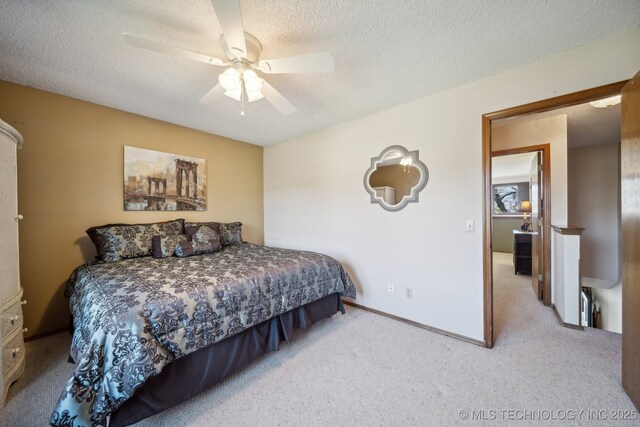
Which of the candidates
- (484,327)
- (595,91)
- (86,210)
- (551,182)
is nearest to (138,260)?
(86,210)

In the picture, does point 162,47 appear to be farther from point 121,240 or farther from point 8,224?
point 121,240

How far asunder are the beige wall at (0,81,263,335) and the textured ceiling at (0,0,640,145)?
0.84 ft

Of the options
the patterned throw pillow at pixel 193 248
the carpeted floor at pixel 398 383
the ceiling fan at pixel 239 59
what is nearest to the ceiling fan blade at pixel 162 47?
the ceiling fan at pixel 239 59

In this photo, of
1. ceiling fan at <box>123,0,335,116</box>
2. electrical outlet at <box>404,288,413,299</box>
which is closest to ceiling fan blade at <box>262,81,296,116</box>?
ceiling fan at <box>123,0,335,116</box>

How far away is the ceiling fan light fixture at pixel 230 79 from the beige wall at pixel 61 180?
1941 millimetres

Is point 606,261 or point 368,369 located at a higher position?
point 606,261

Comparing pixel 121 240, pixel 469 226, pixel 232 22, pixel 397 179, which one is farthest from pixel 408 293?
pixel 121 240

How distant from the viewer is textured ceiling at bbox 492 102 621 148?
8.83 feet

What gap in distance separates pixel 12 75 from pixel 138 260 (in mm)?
1867

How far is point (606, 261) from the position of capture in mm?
4039

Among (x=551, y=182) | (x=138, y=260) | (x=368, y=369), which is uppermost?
(x=551, y=182)

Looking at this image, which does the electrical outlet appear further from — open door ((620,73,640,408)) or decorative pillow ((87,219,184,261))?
decorative pillow ((87,219,184,261))

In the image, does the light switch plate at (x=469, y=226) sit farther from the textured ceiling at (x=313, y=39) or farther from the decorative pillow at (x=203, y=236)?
the decorative pillow at (x=203, y=236)

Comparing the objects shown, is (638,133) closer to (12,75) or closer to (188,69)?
(188,69)
